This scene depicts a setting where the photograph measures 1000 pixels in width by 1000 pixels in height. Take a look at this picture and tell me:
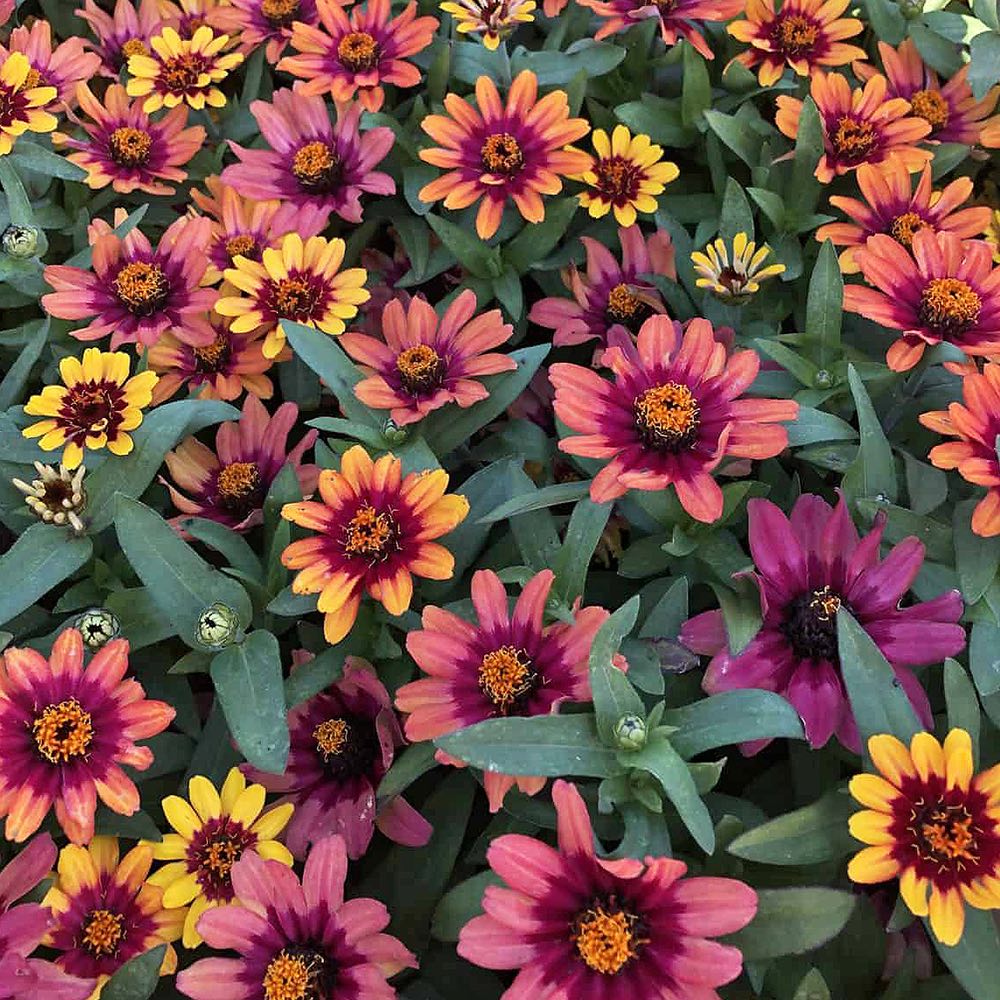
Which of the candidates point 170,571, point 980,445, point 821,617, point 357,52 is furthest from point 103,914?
point 357,52

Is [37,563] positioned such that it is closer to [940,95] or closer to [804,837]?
[804,837]

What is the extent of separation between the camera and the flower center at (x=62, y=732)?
100 centimetres

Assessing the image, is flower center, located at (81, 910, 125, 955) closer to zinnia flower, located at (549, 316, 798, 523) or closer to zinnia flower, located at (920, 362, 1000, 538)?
zinnia flower, located at (549, 316, 798, 523)

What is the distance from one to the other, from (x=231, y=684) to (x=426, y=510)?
0.28m

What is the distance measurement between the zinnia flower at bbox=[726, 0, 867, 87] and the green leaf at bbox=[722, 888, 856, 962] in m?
1.20

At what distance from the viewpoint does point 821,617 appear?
105 centimetres

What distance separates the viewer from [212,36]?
5.42 ft

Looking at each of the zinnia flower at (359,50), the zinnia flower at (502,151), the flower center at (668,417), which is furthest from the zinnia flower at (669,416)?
the zinnia flower at (359,50)

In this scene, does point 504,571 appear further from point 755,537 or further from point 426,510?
point 755,537

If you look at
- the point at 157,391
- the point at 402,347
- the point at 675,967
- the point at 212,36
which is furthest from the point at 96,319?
the point at 675,967

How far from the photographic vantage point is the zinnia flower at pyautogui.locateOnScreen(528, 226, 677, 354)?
143cm

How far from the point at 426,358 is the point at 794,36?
836mm

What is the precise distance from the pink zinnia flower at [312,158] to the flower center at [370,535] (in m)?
0.55

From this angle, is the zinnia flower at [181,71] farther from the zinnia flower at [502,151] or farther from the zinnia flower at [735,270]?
the zinnia flower at [735,270]
